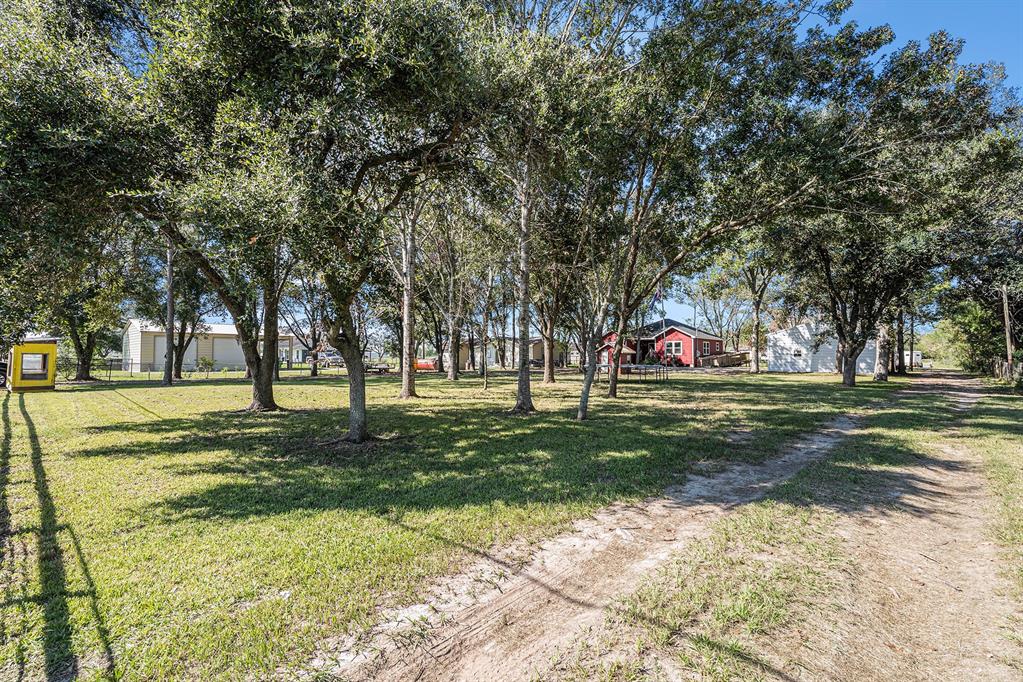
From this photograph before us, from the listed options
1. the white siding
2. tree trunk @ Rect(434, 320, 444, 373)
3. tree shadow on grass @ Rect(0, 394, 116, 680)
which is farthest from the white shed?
the white siding

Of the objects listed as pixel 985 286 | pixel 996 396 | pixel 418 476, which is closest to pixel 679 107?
pixel 418 476

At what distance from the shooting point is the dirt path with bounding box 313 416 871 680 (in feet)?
9.05

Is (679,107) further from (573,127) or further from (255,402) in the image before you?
(255,402)

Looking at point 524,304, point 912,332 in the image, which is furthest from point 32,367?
point 912,332

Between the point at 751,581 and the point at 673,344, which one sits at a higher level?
the point at 673,344

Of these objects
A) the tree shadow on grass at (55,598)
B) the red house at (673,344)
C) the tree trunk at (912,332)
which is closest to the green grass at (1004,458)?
the tree shadow on grass at (55,598)

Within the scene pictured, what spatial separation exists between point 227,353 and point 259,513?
4426cm

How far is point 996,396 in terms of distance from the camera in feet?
59.0

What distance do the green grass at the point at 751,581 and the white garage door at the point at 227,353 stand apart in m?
46.1

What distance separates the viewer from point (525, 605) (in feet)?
11.1

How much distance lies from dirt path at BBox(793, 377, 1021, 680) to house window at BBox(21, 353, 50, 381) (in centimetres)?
2585

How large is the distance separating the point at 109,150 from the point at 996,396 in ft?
87.1

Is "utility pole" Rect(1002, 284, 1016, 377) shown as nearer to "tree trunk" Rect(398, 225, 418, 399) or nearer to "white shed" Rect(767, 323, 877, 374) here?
"white shed" Rect(767, 323, 877, 374)

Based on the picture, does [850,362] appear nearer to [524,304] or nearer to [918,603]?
[524,304]
